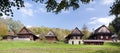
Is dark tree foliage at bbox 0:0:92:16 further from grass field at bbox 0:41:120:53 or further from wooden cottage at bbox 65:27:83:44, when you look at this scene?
wooden cottage at bbox 65:27:83:44

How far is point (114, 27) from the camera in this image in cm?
11594

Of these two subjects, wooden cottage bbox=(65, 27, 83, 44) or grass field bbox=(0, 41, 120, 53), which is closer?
grass field bbox=(0, 41, 120, 53)

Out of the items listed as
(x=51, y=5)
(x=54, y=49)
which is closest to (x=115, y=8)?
(x=51, y=5)

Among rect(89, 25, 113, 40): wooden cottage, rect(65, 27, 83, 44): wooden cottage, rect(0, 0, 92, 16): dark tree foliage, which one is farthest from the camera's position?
rect(89, 25, 113, 40): wooden cottage

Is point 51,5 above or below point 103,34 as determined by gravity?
above

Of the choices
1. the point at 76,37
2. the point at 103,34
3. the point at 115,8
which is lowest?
the point at 76,37

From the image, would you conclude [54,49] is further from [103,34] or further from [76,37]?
[103,34]

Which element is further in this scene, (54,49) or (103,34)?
(103,34)

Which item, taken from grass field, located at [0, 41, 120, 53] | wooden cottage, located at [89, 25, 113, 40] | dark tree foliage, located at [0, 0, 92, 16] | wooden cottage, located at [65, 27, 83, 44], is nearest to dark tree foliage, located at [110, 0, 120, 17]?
dark tree foliage, located at [0, 0, 92, 16]

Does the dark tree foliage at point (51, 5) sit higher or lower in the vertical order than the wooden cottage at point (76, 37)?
higher

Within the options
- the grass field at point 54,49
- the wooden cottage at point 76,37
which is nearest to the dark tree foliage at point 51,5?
the grass field at point 54,49

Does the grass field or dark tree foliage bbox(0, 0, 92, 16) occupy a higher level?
dark tree foliage bbox(0, 0, 92, 16)

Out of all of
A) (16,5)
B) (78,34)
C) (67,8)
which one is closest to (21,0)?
(16,5)

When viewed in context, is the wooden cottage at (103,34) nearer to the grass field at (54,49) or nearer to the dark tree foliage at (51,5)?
the grass field at (54,49)
